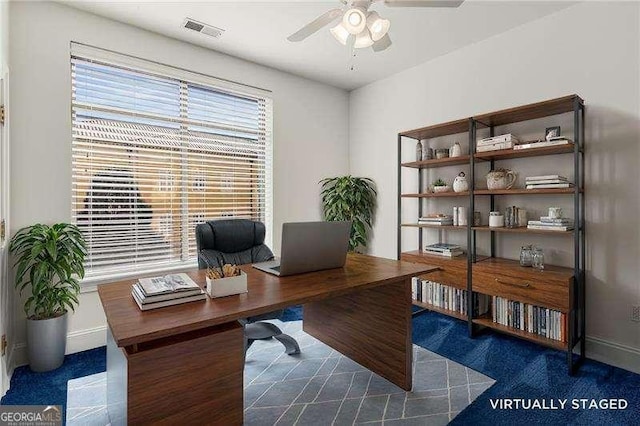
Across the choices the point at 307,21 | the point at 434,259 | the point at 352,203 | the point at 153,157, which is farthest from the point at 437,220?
the point at 153,157

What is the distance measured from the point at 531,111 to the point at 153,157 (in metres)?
3.20

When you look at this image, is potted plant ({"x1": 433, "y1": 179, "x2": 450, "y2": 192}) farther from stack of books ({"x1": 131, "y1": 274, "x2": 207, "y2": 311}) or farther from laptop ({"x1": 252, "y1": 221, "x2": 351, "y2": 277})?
stack of books ({"x1": 131, "y1": 274, "x2": 207, "y2": 311})

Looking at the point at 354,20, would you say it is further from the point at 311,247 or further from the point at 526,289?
the point at 526,289

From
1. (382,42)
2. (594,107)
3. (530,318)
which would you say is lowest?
(530,318)

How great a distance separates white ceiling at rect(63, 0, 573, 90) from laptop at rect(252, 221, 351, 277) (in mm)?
1791

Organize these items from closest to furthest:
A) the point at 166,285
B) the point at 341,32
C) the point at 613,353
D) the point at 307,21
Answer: the point at 166,285, the point at 341,32, the point at 613,353, the point at 307,21

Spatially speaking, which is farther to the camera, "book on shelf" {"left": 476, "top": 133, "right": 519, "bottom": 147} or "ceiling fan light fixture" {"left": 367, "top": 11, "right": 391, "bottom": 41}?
"book on shelf" {"left": 476, "top": 133, "right": 519, "bottom": 147}

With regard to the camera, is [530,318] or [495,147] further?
[495,147]

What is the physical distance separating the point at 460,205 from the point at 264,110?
92.2 inches

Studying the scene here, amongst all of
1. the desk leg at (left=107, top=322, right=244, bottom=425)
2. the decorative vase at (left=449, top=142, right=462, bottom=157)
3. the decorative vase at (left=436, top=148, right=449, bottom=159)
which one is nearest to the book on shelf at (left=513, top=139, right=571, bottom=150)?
the decorative vase at (left=449, top=142, right=462, bottom=157)

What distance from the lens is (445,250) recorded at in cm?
311

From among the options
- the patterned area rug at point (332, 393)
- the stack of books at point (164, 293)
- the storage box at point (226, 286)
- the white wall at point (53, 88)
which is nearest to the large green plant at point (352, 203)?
the white wall at point (53, 88)

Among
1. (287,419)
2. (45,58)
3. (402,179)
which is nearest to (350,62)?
(402,179)

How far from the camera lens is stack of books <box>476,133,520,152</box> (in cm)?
265
